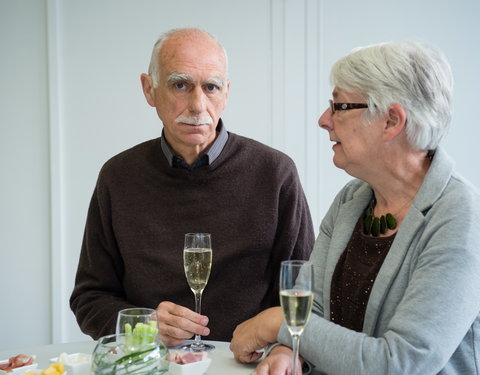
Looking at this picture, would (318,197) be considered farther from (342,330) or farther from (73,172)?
(342,330)

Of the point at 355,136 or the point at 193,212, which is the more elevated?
the point at 355,136

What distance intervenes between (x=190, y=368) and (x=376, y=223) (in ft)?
2.13

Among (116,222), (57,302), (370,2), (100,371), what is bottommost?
(57,302)

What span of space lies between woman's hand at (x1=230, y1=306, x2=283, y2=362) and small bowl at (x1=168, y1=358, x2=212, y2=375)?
0.43 feet

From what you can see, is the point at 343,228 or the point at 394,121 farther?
the point at 343,228

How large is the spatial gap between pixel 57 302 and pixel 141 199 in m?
1.95

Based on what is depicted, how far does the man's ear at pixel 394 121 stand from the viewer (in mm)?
1636

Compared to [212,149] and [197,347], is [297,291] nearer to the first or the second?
[197,347]

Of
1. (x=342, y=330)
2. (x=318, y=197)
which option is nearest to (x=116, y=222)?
(x=342, y=330)

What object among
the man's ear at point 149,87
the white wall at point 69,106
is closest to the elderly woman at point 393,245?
the man's ear at point 149,87

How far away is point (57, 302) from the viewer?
13.3ft

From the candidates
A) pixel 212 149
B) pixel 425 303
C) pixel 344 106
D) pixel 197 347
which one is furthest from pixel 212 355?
pixel 212 149

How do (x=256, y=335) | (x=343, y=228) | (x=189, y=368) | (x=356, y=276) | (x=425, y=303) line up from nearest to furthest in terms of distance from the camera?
1. (x=425, y=303)
2. (x=189, y=368)
3. (x=256, y=335)
4. (x=356, y=276)
5. (x=343, y=228)

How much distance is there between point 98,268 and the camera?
93.4 inches
